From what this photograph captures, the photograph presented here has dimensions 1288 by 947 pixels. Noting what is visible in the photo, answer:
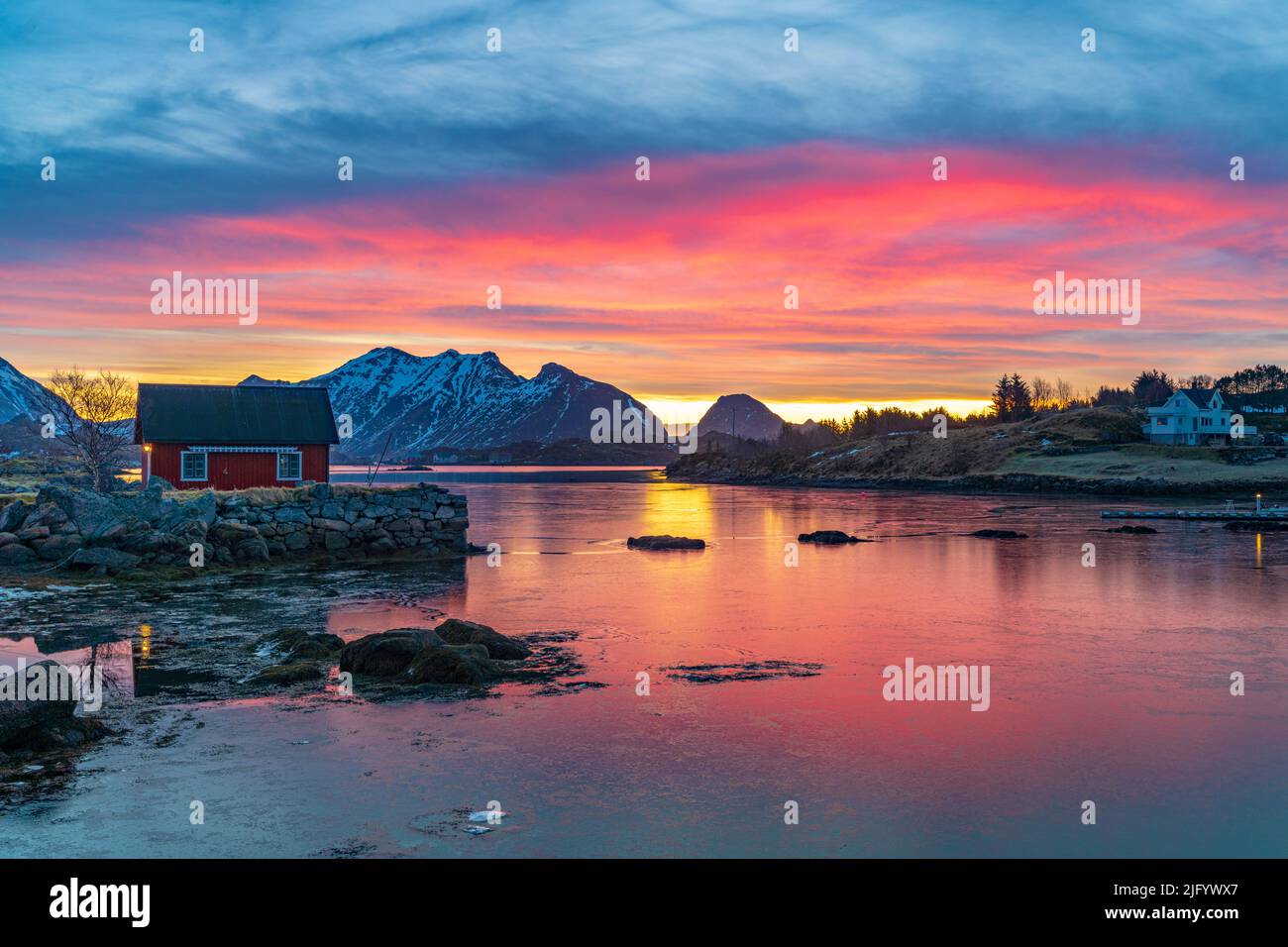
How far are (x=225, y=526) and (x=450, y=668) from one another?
20.2 meters

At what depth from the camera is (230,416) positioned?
4750cm

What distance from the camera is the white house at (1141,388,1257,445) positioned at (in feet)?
405

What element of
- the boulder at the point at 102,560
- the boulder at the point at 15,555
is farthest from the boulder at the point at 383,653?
the boulder at the point at 15,555

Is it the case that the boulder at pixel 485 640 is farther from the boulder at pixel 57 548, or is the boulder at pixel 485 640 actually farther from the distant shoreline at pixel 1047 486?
the distant shoreline at pixel 1047 486

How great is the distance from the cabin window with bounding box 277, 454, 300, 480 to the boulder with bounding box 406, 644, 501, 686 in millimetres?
33544

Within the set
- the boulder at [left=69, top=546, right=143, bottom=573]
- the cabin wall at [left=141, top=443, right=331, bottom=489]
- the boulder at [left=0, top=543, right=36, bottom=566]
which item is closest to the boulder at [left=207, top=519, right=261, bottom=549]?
the boulder at [left=69, top=546, right=143, bottom=573]

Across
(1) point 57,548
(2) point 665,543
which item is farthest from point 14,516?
(2) point 665,543

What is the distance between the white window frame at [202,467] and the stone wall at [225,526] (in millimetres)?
8313

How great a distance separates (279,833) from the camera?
971cm

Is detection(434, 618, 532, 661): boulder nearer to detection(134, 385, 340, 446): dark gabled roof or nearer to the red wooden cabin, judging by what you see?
the red wooden cabin

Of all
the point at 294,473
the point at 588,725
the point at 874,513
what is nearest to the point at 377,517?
the point at 294,473

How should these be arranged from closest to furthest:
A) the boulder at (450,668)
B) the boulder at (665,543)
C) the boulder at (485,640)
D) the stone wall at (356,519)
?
1. the boulder at (450,668)
2. the boulder at (485,640)
3. the stone wall at (356,519)
4. the boulder at (665,543)

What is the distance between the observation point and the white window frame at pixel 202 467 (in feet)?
153

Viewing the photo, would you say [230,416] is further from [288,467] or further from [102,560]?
[102,560]
